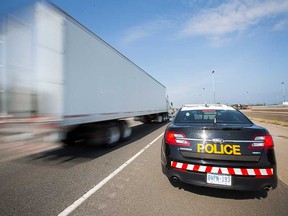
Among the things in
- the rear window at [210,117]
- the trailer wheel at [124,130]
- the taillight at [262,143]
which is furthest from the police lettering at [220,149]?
the trailer wheel at [124,130]

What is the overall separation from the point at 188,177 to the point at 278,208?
4.64ft

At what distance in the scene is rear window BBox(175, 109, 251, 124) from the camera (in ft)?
13.9

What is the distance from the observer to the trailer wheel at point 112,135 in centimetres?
787

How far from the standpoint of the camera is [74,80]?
5.33m

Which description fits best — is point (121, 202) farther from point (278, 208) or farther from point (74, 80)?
point (74, 80)

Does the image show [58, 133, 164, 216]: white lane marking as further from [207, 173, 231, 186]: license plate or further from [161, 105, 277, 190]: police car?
[207, 173, 231, 186]: license plate

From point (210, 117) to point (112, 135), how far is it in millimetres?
4604

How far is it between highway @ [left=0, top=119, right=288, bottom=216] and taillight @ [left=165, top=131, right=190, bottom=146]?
0.92 meters

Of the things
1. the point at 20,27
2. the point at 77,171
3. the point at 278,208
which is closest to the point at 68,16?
the point at 20,27

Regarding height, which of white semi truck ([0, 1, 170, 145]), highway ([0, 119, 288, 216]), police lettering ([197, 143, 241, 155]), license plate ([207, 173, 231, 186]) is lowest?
highway ([0, 119, 288, 216])

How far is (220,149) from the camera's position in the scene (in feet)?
10.6

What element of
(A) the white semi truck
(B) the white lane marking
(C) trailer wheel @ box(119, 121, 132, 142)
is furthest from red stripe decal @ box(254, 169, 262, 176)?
(C) trailer wheel @ box(119, 121, 132, 142)

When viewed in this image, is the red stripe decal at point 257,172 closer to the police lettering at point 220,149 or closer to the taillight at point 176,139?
the police lettering at point 220,149

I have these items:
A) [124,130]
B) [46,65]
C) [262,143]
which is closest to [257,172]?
[262,143]
